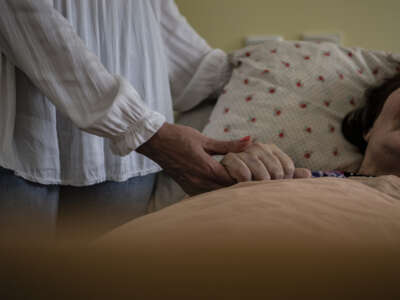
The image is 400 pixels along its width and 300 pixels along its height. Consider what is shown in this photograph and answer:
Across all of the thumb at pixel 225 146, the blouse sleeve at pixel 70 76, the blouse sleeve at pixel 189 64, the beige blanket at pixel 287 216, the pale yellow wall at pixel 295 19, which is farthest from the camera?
the pale yellow wall at pixel 295 19

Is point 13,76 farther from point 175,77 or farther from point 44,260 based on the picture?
point 44,260

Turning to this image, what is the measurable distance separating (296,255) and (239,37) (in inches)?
56.2

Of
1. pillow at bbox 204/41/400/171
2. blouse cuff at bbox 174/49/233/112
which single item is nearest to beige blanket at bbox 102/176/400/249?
pillow at bbox 204/41/400/171

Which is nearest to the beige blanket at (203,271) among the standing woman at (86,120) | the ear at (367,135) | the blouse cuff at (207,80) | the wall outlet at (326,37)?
the standing woman at (86,120)

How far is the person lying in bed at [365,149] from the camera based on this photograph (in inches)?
27.5

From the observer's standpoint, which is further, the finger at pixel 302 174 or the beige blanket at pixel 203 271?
the finger at pixel 302 174

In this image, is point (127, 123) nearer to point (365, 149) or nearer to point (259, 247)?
point (259, 247)

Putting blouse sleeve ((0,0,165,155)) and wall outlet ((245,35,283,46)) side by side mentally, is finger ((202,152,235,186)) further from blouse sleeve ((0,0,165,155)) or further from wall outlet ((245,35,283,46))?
wall outlet ((245,35,283,46))

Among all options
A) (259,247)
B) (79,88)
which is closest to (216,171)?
(79,88)

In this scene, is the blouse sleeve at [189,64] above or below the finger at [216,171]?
above

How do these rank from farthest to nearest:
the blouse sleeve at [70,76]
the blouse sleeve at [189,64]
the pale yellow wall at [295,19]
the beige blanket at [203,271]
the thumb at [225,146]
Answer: the pale yellow wall at [295,19] < the blouse sleeve at [189,64] < the thumb at [225,146] < the blouse sleeve at [70,76] < the beige blanket at [203,271]

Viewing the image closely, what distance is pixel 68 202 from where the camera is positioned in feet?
2.79

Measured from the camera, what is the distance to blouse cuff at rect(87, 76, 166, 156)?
65 centimetres

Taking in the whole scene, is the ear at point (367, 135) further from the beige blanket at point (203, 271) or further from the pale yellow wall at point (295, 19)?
the beige blanket at point (203, 271)
